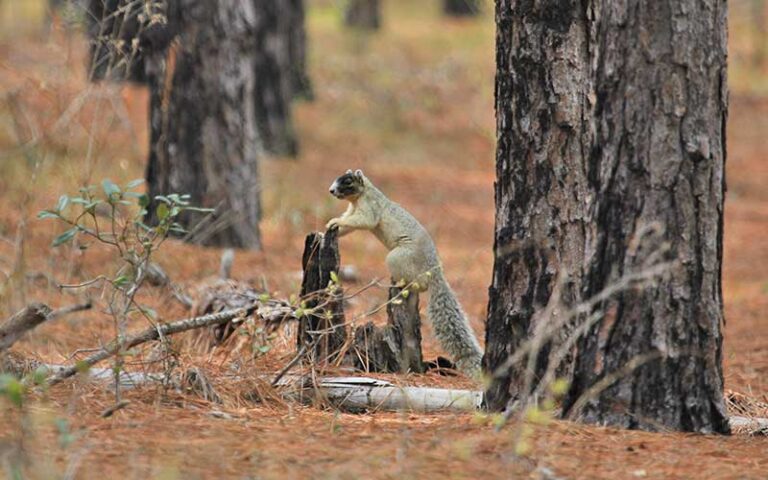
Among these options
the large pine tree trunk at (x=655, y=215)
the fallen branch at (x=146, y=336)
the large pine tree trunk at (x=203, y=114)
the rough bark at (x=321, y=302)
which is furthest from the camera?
the large pine tree trunk at (x=203, y=114)

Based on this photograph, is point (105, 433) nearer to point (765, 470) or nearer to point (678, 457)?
point (678, 457)

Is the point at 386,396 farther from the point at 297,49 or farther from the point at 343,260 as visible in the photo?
the point at 297,49

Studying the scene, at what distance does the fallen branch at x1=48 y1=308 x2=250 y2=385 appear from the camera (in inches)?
189

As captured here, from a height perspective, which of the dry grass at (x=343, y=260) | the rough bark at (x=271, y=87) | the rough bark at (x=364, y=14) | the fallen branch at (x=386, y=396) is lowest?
the fallen branch at (x=386, y=396)

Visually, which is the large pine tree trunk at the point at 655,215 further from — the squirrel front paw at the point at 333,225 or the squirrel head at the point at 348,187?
the squirrel head at the point at 348,187

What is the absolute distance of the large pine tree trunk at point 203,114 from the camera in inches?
387

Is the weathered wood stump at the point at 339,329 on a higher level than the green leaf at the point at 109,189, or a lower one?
lower

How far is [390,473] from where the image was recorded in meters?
4.03

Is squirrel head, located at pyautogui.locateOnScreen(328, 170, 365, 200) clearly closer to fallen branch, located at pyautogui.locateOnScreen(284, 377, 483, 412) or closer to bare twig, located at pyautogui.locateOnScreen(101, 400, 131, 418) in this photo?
fallen branch, located at pyautogui.locateOnScreen(284, 377, 483, 412)

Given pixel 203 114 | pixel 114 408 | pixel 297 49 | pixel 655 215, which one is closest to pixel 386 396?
pixel 114 408

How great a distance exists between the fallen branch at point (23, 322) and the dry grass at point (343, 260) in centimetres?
26

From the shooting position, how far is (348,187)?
22.3 ft

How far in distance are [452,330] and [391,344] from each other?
385 millimetres

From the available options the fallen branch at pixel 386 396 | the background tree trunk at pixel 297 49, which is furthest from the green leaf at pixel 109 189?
the background tree trunk at pixel 297 49
